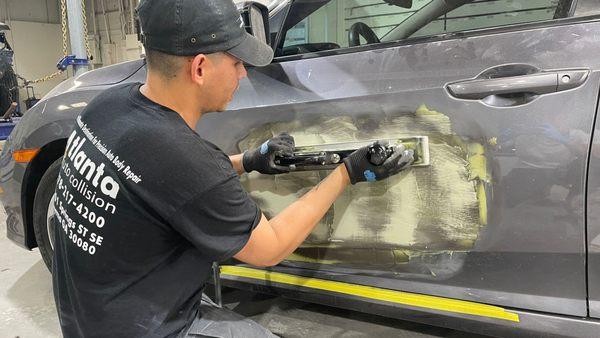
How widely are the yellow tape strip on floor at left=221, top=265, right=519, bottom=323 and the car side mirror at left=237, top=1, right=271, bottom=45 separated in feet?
2.86

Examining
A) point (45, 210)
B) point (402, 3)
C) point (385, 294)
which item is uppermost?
point (402, 3)

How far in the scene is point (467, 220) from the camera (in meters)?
1.31

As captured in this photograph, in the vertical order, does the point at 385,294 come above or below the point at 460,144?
below

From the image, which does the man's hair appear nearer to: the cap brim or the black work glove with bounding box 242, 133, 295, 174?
the cap brim

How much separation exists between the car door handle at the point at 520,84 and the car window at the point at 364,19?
1.54ft

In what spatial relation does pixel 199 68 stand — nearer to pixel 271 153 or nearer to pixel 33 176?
pixel 271 153

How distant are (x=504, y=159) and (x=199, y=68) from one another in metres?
0.83

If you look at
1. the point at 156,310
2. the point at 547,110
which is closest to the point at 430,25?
the point at 547,110

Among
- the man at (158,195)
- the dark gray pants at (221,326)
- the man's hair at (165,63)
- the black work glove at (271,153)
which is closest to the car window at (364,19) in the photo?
the black work glove at (271,153)

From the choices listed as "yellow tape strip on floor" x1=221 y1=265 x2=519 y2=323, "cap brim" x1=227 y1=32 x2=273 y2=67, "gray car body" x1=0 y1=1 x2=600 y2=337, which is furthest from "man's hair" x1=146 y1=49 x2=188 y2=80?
"yellow tape strip on floor" x1=221 y1=265 x2=519 y2=323

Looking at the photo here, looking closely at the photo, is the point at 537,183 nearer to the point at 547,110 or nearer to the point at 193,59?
the point at 547,110

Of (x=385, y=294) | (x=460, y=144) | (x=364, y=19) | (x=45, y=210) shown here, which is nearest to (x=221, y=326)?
(x=385, y=294)

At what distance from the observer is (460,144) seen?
129cm

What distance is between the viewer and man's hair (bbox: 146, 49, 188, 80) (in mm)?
1029
